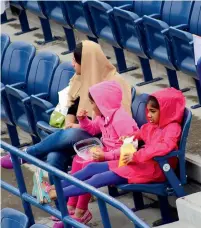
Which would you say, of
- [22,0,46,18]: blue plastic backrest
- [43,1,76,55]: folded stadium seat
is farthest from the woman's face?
[22,0,46,18]: blue plastic backrest

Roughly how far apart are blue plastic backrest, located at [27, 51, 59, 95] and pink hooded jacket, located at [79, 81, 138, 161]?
3.76 feet

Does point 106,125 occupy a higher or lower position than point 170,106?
lower

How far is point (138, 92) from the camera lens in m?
6.51

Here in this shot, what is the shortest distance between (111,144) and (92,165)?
0.69ft

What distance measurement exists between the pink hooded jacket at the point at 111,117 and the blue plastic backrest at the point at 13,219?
2.20 ft

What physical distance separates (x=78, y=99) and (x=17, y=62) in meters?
1.39

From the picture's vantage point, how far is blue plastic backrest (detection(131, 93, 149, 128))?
5474 millimetres

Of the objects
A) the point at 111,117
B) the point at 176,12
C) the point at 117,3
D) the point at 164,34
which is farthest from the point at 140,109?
the point at 117,3

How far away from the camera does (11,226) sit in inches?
193

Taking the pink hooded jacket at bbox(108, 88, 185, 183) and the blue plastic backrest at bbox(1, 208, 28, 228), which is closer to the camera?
the blue plastic backrest at bbox(1, 208, 28, 228)

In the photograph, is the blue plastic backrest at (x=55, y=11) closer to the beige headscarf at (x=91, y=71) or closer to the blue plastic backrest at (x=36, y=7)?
the blue plastic backrest at (x=36, y=7)

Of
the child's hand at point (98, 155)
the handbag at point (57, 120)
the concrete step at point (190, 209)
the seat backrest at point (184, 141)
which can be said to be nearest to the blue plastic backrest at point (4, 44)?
the handbag at point (57, 120)

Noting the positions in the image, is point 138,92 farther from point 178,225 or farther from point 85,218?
point 178,225

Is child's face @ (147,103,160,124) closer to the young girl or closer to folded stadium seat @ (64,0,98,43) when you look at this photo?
the young girl
